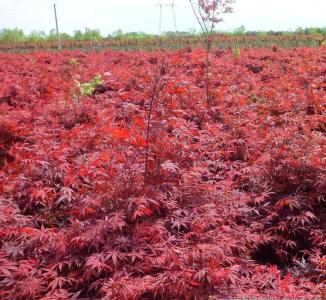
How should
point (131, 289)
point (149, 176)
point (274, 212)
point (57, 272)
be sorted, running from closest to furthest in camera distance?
point (131, 289) → point (57, 272) → point (149, 176) → point (274, 212)

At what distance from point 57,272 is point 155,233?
2.67 ft

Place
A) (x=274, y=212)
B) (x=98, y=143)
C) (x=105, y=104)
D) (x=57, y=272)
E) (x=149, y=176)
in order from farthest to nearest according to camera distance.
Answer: (x=105, y=104), (x=98, y=143), (x=274, y=212), (x=149, y=176), (x=57, y=272)

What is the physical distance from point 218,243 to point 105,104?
4.89 meters

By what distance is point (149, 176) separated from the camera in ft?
11.7

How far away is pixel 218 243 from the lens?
3082 millimetres

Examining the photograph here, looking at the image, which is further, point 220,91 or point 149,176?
point 220,91

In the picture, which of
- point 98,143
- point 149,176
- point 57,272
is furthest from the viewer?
point 98,143

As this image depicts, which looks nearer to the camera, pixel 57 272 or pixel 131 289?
pixel 131 289

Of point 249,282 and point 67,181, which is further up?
point 67,181

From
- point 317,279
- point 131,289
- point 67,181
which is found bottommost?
point 317,279

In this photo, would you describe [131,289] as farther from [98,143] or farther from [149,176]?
[98,143]

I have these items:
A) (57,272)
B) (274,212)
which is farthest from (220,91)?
(57,272)

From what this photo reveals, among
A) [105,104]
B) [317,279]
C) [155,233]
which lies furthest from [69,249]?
[105,104]

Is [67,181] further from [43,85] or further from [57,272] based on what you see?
[43,85]
